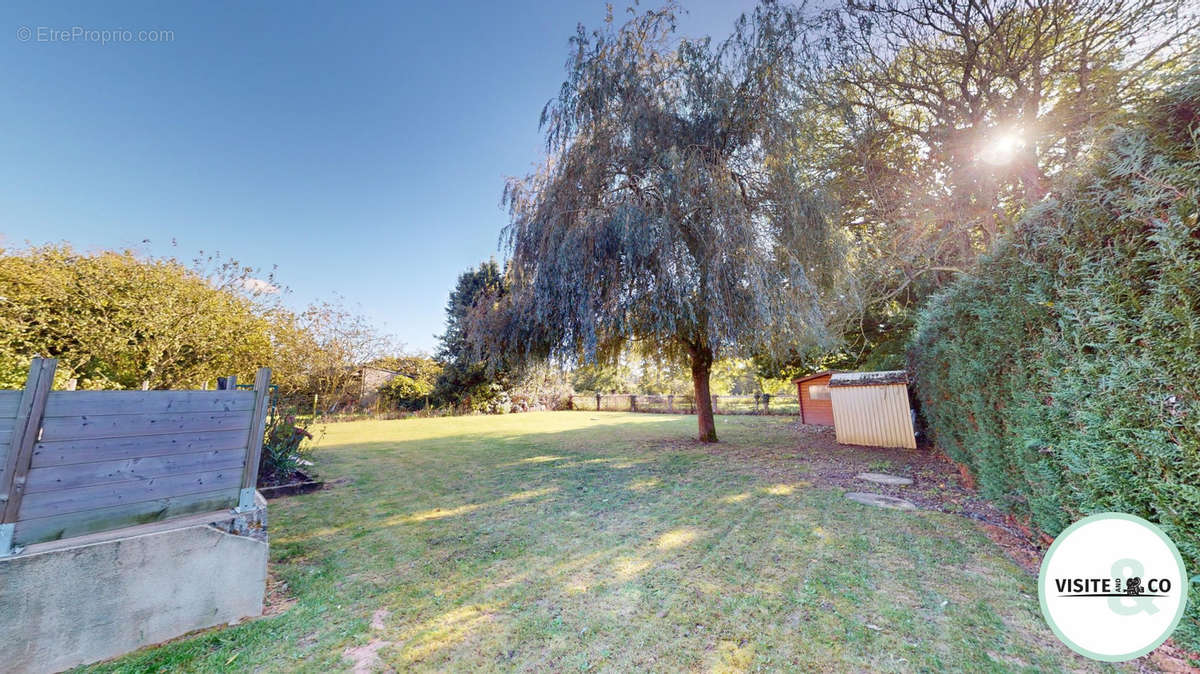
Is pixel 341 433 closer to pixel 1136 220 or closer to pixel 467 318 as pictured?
pixel 467 318

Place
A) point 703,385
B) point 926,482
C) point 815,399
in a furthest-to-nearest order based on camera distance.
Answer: point 815,399
point 703,385
point 926,482

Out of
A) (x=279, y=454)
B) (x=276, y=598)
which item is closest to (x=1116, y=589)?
(x=276, y=598)

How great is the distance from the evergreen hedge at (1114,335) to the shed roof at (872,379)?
207 inches

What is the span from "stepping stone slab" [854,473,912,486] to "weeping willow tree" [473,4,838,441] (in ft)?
7.07

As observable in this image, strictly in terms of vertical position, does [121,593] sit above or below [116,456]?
below

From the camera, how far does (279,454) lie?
5.02 m

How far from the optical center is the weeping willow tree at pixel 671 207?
574cm

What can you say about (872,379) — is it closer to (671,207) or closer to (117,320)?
(671,207)

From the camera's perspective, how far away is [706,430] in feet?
28.4

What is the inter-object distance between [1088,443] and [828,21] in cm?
720

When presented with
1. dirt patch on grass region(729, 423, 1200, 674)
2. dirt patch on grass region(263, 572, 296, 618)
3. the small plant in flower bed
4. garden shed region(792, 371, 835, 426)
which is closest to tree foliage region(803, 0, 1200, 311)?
dirt patch on grass region(729, 423, 1200, 674)

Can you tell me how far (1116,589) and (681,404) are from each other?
17.1 m

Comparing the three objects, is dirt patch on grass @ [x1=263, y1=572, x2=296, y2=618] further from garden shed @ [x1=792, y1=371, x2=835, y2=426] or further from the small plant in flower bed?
garden shed @ [x1=792, y1=371, x2=835, y2=426]

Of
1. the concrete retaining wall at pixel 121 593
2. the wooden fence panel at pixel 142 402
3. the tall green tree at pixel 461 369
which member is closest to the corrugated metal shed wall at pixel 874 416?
the concrete retaining wall at pixel 121 593
